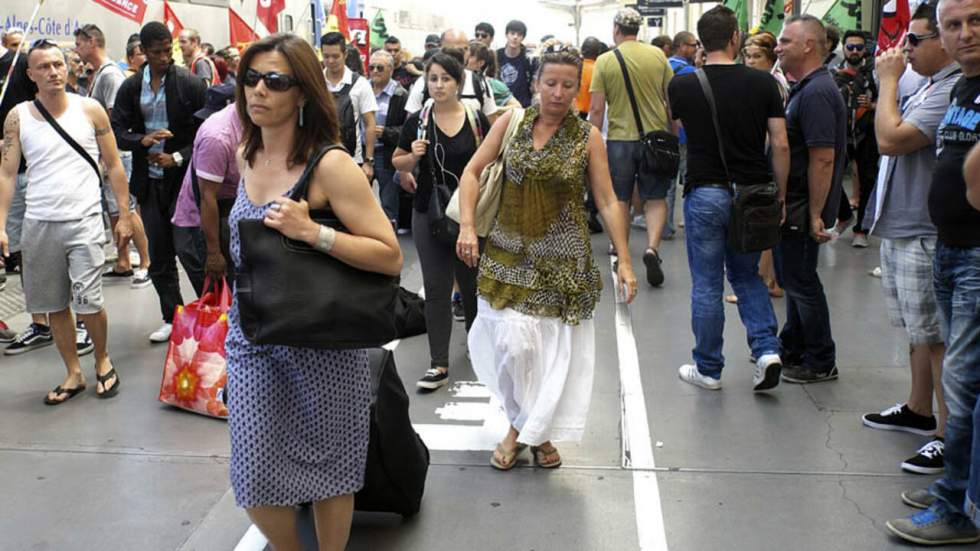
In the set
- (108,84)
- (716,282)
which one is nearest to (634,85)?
(716,282)

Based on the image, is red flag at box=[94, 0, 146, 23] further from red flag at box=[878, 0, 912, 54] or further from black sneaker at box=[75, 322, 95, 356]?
red flag at box=[878, 0, 912, 54]

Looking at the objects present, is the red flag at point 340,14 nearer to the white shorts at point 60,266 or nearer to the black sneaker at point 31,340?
the black sneaker at point 31,340

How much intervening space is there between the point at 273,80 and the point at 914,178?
9.65ft

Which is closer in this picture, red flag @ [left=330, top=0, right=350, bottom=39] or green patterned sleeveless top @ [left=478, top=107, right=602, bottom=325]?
green patterned sleeveless top @ [left=478, top=107, right=602, bottom=325]

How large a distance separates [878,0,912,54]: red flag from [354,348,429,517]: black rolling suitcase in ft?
13.5

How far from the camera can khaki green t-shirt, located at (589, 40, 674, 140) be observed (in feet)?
28.8

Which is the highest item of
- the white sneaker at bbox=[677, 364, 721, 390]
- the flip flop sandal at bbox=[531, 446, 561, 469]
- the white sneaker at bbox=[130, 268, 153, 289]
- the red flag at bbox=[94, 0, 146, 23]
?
the red flag at bbox=[94, 0, 146, 23]

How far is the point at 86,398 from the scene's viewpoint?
5844mm

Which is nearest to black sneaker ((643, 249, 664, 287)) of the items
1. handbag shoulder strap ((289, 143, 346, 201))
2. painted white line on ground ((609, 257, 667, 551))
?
painted white line on ground ((609, 257, 667, 551))

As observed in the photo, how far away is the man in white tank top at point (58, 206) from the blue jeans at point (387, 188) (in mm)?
4840

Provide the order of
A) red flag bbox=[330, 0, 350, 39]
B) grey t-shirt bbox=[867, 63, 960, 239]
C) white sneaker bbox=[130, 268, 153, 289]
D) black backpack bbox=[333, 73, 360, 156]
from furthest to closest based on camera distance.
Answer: red flag bbox=[330, 0, 350, 39] → white sneaker bbox=[130, 268, 153, 289] → black backpack bbox=[333, 73, 360, 156] → grey t-shirt bbox=[867, 63, 960, 239]

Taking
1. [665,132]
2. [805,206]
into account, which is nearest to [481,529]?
[805,206]

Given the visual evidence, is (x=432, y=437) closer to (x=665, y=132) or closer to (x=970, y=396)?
(x=970, y=396)

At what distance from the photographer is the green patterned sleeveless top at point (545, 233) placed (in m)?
4.55
